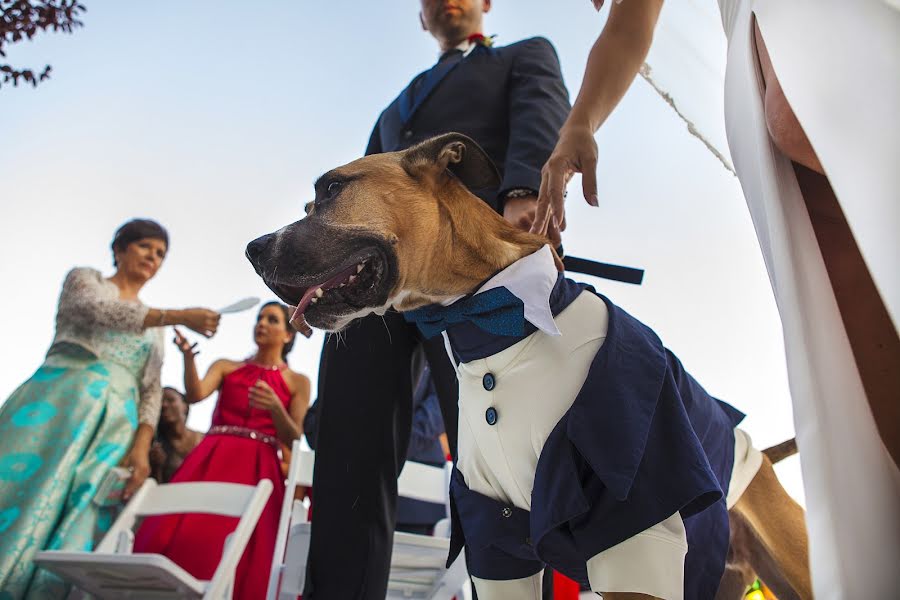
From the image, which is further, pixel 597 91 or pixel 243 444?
pixel 243 444

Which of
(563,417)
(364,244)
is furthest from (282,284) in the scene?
(563,417)

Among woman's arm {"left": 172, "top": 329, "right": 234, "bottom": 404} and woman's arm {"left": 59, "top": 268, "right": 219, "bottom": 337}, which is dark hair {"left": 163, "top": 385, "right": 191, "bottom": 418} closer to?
woman's arm {"left": 172, "top": 329, "right": 234, "bottom": 404}

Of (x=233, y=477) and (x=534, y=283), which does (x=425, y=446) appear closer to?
(x=233, y=477)

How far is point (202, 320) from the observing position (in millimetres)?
3168

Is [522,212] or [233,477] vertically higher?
[522,212]

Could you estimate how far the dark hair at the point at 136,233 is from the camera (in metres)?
3.31

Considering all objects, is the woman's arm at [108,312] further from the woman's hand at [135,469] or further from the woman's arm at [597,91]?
the woman's arm at [597,91]

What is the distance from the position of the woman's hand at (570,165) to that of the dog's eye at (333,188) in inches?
15.5

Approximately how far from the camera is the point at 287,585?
2.06m

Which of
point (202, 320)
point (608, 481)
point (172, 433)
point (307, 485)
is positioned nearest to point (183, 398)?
point (172, 433)

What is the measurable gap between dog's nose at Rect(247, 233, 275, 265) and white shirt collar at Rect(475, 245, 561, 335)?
15.2 inches

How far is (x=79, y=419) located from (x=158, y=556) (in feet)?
2.65

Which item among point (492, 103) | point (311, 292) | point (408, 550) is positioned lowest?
point (408, 550)

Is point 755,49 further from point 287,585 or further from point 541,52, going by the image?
point 287,585
